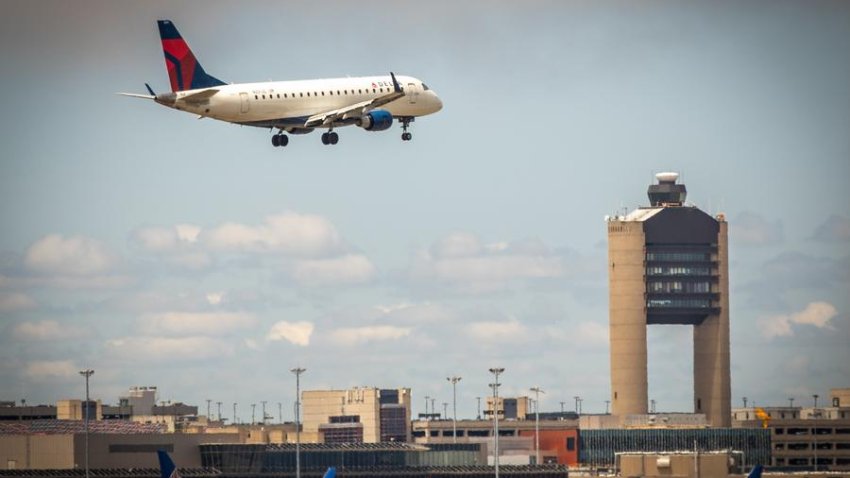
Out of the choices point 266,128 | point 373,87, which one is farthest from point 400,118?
point 266,128

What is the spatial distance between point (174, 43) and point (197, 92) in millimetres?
10286

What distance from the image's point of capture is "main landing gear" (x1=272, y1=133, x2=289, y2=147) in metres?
188

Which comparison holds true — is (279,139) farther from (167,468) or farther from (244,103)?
(167,468)

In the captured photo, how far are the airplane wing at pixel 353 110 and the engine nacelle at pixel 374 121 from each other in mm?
646

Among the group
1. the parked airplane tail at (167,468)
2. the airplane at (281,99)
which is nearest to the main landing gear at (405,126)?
the airplane at (281,99)

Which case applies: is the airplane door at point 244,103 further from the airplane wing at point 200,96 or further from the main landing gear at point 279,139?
the main landing gear at point 279,139

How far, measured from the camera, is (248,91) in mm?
180625

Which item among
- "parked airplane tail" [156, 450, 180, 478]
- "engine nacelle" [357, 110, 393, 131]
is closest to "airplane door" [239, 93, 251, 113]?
"engine nacelle" [357, 110, 393, 131]

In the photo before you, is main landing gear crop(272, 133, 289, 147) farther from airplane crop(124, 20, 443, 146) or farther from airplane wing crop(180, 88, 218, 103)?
airplane wing crop(180, 88, 218, 103)

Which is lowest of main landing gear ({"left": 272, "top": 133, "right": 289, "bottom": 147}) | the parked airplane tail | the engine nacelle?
the parked airplane tail

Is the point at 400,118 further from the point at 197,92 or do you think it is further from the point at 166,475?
the point at 166,475

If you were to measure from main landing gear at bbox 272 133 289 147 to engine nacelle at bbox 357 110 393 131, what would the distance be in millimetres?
7183

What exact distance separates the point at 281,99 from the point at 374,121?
10829mm

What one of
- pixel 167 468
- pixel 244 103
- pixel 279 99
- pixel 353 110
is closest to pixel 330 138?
pixel 353 110
